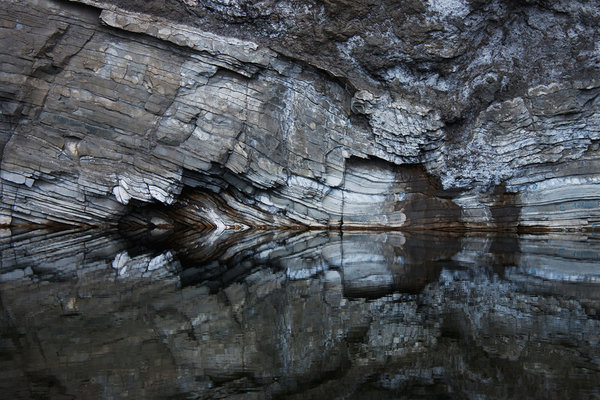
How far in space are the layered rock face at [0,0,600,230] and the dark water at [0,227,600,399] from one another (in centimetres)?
355

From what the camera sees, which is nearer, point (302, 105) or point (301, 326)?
point (301, 326)

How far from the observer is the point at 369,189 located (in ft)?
38.0

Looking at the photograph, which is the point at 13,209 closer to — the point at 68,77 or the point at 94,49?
the point at 68,77

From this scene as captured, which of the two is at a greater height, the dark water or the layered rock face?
the layered rock face

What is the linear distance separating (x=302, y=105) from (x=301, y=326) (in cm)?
750

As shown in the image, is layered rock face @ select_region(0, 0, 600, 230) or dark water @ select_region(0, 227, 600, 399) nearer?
dark water @ select_region(0, 227, 600, 399)

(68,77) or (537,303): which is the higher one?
(68,77)

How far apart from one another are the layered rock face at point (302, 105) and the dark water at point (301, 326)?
355cm

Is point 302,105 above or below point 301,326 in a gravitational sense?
above

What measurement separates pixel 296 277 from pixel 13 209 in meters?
8.16

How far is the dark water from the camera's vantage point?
10.1ft

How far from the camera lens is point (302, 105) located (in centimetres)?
1089

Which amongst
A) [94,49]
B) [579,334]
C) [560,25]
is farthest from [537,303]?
[94,49]

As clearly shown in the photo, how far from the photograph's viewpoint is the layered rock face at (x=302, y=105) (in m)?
10.0
